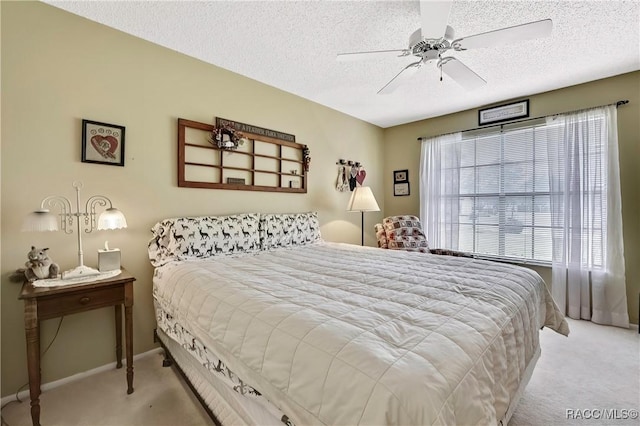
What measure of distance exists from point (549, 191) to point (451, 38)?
2.49m

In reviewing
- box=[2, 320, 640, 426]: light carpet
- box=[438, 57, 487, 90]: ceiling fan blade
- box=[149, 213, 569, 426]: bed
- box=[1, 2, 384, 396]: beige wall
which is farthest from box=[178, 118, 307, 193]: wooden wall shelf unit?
box=[438, 57, 487, 90]: ceiling fan blade

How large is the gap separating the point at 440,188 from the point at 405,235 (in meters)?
1.04

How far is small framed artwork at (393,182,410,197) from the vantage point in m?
4.66

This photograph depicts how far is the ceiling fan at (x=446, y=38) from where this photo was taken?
1585 millimetres

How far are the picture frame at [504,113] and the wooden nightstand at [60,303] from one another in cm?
431

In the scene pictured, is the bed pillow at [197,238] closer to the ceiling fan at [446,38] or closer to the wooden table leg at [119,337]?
the wooden table leg at [119,337]

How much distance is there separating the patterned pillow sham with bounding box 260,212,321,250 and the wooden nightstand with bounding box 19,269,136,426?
1.21 metres

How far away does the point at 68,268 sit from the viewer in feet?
6.53

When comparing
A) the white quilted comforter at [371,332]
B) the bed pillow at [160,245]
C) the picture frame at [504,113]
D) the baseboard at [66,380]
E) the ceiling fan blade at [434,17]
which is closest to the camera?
the white quilted comforter at [371,332]

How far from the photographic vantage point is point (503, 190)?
372 cm

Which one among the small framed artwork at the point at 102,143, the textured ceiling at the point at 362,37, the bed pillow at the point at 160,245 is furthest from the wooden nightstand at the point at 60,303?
the textured ceiling at the point at 362,37

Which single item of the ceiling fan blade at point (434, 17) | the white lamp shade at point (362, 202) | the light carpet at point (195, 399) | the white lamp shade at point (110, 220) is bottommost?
the light carpet at point (195, 399)

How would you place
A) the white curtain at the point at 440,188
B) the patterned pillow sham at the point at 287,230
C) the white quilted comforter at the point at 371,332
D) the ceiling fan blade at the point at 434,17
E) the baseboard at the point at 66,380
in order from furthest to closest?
the white curtain at the point at 440,188, the patterned pillow sham at the point at 287,230, the baseboard at the point at 66,380, the ceiling fan blade at the point at 434,17, the white quilted comforter at the point at 371,332

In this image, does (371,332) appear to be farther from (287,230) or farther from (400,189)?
Result: (400,189)
